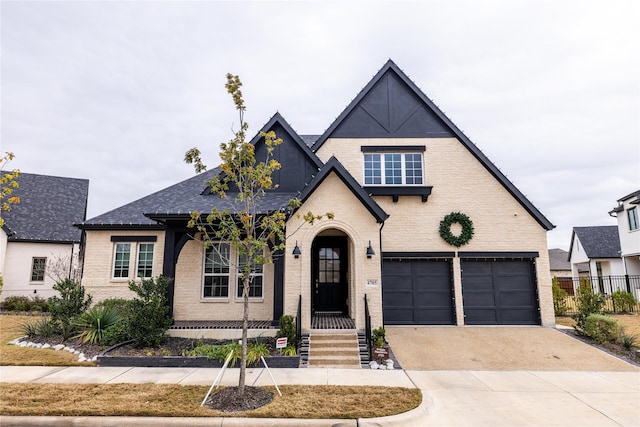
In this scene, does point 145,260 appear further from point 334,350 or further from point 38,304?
point 38,304

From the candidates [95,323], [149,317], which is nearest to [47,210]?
[95,323]

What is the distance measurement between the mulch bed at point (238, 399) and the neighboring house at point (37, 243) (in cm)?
1668

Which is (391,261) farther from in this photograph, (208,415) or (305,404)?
(208,415)

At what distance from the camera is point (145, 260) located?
1420 cm

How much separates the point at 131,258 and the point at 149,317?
5.19 meters

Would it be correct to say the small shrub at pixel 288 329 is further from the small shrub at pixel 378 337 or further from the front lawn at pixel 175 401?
the front lawn at pixel 175 401

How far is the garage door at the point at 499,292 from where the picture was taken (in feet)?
44.7

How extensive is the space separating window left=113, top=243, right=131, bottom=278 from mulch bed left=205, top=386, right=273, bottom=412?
373 inches

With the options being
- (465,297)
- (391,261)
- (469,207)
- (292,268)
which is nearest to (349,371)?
(292,268)

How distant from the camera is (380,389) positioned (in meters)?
7.14

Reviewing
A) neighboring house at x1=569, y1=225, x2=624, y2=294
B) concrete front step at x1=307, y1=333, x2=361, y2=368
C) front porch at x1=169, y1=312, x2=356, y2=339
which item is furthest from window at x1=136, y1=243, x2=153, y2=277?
neighboring house at x1=569, y1=225, x2=624, y2=294

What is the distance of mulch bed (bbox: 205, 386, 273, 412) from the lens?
243 inches

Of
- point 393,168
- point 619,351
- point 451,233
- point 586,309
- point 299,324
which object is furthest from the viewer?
point 393,168

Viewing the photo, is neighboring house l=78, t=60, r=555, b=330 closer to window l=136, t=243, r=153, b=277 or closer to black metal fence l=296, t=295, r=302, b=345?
window l=136, t=243, r=153, b=277
